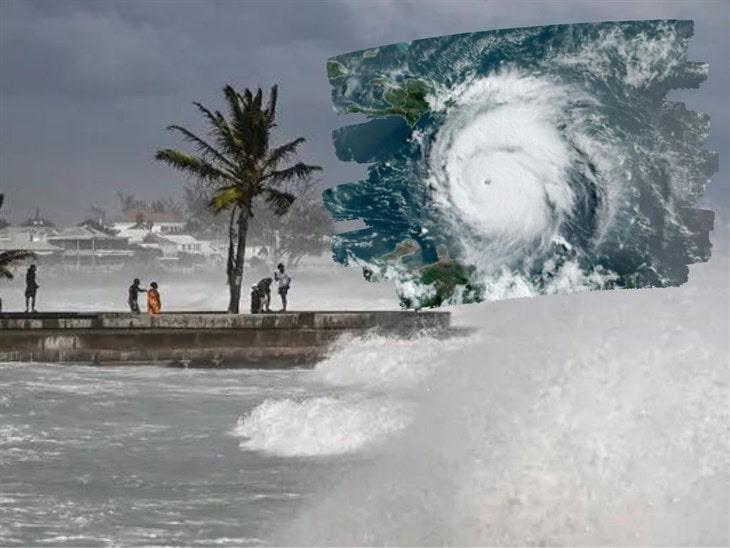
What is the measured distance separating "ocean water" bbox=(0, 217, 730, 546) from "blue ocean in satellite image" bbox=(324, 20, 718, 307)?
8.29 feet

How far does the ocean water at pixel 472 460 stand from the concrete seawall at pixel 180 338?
8183 mm

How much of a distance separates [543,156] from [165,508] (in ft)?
17.8

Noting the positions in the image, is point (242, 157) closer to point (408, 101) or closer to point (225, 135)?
point (225, 135)

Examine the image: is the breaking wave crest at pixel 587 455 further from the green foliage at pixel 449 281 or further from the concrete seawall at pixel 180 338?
the concrete seawall at pixel 180 338

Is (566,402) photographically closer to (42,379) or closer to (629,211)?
(629,211)

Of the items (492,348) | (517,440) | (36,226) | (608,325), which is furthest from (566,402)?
(36,226)

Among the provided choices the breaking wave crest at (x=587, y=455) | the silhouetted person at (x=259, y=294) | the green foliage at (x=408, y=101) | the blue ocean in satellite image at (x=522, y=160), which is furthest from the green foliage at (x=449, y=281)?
the silhouetted person at (x=259, y=294)

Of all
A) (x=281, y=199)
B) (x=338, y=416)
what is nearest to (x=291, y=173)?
(x=281, y=199)

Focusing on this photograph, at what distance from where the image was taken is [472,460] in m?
8.66

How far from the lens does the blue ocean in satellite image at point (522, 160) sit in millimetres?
5430

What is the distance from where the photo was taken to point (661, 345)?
9.27 metres

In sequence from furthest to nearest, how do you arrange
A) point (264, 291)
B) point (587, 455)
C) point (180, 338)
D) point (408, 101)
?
point (264, 291) → point (180, 338) → point (587, 455) → point (408, 101)

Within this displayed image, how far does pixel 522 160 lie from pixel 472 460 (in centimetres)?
346

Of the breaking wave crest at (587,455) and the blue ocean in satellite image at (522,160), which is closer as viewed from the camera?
the blue ocean in satellite image at (522,160)
